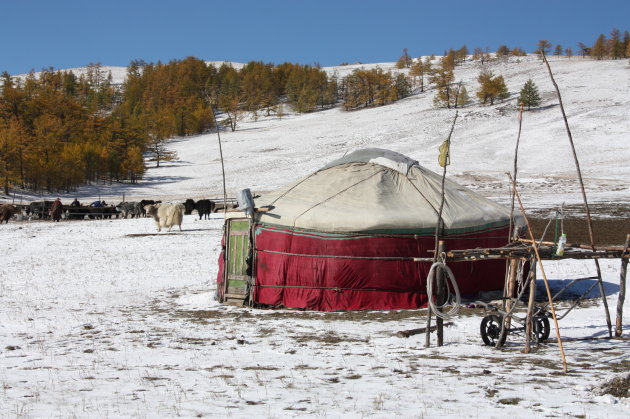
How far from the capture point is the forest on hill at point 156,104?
52.5 metres

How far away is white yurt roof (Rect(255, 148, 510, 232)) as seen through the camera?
1207 centimetres

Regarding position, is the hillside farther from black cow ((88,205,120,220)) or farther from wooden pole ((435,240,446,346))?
wooden pole ((435,240,446,346))

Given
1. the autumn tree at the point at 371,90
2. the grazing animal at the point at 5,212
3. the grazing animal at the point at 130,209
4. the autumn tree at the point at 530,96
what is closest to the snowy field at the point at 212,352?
the grazing animal at the point at 5,212

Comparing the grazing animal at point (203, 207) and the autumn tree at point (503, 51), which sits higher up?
the autumn tree at point (503, 51)

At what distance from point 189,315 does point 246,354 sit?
382cm

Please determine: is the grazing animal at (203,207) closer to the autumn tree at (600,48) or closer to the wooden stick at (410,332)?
the wooden stick at (410,332)

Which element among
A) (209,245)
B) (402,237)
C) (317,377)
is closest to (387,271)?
(402,237)

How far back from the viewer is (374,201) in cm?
1258

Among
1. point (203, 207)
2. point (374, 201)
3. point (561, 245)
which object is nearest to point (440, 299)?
point (561, 245)

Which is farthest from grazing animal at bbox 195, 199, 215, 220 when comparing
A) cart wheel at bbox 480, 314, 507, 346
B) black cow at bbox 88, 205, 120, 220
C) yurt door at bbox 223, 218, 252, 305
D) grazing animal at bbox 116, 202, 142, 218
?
cart wheel at bbox 480, 314, 507, 346

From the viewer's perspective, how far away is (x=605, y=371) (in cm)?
674

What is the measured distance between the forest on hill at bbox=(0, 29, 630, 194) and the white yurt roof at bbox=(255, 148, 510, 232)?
3716 mm

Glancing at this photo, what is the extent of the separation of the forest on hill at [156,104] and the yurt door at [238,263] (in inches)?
212

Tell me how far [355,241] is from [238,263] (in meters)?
2.67
